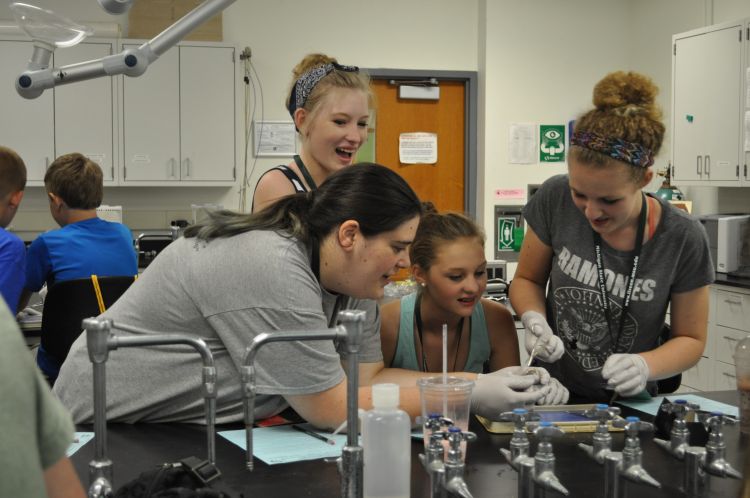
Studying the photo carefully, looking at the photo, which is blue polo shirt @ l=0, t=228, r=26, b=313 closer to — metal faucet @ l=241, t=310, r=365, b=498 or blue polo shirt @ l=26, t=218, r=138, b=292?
blue polo shirt @ l=26, t=218, r=138, b=292

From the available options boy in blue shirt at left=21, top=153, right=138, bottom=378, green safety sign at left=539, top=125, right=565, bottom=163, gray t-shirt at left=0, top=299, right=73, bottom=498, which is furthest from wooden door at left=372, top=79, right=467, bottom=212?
gray t-shirt at left=0, top=299, right=73, bottom=498

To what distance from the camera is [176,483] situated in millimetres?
1121

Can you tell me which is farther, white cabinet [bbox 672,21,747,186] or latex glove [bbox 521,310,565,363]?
white cabinet [bbox 672,21,747,186]

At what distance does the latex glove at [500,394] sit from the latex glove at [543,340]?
0.25m

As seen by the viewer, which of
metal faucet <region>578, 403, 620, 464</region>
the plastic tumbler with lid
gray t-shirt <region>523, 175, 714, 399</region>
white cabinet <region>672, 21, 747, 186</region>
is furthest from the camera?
white cabinet <region>672, 21, 747, 186</region>

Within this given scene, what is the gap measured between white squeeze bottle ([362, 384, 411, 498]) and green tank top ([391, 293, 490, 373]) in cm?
86

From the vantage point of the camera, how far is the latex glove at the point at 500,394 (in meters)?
1.61

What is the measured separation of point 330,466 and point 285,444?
0.48ft

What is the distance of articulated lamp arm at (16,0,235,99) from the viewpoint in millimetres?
1652

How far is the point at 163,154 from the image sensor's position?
5.18m

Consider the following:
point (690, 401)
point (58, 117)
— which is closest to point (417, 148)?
point (58, 117)

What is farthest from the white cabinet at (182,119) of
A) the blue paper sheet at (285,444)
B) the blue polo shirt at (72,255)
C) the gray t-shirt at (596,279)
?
the blue paper sheet at (285,444)

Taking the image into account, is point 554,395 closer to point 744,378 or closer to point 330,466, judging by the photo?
point 744,378

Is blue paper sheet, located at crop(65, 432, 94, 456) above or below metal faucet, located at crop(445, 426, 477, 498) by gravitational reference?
below
